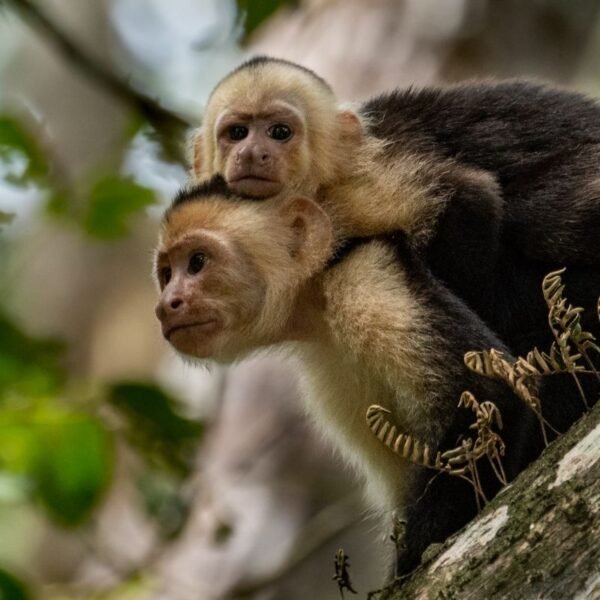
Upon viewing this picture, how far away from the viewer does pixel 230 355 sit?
384 cm

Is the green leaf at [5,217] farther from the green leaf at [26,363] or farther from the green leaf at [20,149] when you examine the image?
the green leaf at [26,363]

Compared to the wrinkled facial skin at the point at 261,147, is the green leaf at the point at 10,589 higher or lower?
lower

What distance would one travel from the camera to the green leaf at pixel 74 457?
3926mm

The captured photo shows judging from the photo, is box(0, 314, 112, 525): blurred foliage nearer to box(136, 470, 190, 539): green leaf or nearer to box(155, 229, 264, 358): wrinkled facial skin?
box(155, 229, 264, 358): wrinkled facial skin

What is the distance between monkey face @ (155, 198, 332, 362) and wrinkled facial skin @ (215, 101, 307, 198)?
0.17 m

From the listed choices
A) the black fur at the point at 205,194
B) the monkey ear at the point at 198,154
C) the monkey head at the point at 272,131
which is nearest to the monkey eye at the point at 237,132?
the monkey head at the point at 272,131

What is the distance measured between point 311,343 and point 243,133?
103cm

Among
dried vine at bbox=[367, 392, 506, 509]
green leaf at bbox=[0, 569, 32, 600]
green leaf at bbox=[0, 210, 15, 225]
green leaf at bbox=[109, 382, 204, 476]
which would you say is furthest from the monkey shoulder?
green leaf at bbox=[0, 569, 32, 600]

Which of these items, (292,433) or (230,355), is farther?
(292,433)

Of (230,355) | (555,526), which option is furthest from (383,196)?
(555,526)

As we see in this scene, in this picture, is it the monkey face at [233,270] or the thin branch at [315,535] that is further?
the thin branch at [315,535]

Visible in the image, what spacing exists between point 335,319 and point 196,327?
0.47 metres

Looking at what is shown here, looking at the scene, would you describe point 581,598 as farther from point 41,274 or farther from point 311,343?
point 41,274

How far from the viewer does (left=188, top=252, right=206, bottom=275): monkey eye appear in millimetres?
3738
